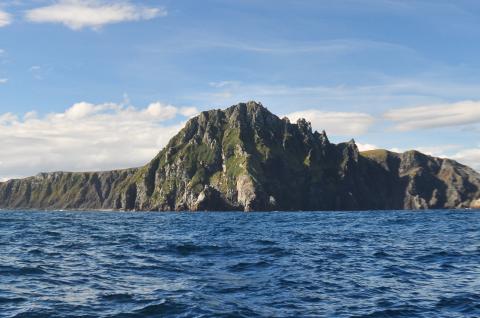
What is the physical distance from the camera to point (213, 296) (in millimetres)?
21422

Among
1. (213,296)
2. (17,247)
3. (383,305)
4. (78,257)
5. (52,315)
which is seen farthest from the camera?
(17,247)

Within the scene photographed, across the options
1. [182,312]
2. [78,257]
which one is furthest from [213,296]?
[78,257]

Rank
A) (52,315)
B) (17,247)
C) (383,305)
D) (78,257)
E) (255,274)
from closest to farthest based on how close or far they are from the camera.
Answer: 1. (52,315)
2. (383,305)
3. (255,274)
4. (78,257)
5. (17,247)

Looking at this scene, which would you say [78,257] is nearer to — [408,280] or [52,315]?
[52,315]

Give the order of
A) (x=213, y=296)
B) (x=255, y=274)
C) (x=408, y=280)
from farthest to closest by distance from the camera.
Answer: (x=255, y=274) < (x=408, y=280) < (x=213, y=296)

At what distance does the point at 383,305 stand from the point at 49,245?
32656mm

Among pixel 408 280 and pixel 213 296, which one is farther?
pixel 408 280

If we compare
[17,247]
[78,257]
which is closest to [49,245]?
[17,247]

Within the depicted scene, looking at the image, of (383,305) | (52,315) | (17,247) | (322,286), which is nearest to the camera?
(52,315)

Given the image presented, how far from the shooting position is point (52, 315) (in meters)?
17.8

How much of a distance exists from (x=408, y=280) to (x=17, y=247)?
105 feet

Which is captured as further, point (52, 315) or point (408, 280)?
point (408, 280)

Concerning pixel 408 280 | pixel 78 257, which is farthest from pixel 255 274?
pixel 78 257

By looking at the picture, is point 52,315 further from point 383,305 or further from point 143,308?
point 383,305
